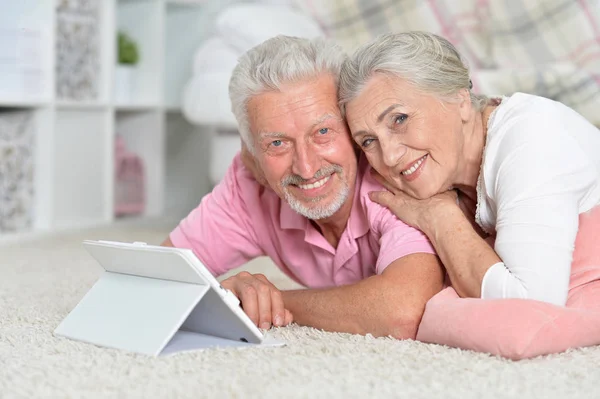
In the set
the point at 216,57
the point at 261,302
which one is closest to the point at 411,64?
the point at 261,302

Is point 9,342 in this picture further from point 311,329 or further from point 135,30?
point 135,30

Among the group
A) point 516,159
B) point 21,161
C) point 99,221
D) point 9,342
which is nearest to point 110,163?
point 99,221

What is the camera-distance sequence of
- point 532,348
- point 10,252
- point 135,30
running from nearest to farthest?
1. point 532,348
2. point 10,252
3. point 135,30

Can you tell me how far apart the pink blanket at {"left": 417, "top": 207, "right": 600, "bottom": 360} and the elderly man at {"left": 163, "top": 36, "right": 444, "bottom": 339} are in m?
0.07

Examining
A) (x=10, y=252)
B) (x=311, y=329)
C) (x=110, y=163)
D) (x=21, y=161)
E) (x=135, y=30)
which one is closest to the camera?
(x=311, y=329)

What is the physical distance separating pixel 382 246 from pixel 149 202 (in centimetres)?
279

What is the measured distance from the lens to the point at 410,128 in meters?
1.79

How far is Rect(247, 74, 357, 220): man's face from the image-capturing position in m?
1.84

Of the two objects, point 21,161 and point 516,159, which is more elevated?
point 516,159

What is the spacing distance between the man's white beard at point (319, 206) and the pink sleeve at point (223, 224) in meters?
0.25

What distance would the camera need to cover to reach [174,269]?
5.25 ft

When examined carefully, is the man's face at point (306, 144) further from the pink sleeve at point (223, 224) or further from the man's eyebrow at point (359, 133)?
the pink sleeve at point (223, 224)

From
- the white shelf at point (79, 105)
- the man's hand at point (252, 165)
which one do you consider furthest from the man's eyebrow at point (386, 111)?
the white shelf at point (79, 105)

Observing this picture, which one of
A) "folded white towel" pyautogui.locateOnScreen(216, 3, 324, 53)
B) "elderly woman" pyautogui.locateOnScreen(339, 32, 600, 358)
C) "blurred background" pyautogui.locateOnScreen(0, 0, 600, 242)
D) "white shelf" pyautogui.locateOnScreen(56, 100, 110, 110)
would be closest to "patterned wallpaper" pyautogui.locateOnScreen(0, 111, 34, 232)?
"blurred background" pyautogui.locateOnScreen(0, 0, 600, 242)
